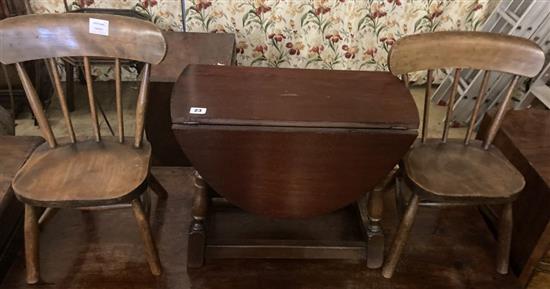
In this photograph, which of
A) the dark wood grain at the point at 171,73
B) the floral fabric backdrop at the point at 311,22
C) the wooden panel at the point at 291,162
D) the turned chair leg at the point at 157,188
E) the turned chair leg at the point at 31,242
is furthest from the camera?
the floral fabric backdrop at the point at 311,22

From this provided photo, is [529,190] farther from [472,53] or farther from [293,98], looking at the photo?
[293,98]

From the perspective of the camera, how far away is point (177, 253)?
5.11 feet

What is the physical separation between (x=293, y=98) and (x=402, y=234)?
0.58 metres

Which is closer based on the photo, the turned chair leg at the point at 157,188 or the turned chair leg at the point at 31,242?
the turned chair leg at the point at 31,242

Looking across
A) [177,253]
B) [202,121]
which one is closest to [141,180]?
[202,121]

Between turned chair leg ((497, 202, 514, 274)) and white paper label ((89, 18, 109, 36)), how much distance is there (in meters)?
1.44

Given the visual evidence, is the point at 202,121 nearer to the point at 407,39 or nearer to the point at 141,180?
the point at 141,180

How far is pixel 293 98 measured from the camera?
4.32ft

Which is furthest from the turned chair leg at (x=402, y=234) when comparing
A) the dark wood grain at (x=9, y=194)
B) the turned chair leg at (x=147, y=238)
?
the dark wood grain at (x=9, y=194)

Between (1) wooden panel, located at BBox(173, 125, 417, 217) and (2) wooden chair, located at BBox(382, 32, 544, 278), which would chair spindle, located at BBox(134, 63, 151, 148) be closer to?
Answer: (1) wooden panel, located at BBox(173, 125, 417, 217)

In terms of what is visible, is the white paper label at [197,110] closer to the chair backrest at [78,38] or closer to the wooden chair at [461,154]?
the chair backrest at [78,38]

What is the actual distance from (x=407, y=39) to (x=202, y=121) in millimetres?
741

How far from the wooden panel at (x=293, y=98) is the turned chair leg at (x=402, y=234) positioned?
0.31 metres

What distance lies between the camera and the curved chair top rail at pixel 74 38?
4.34 feet
